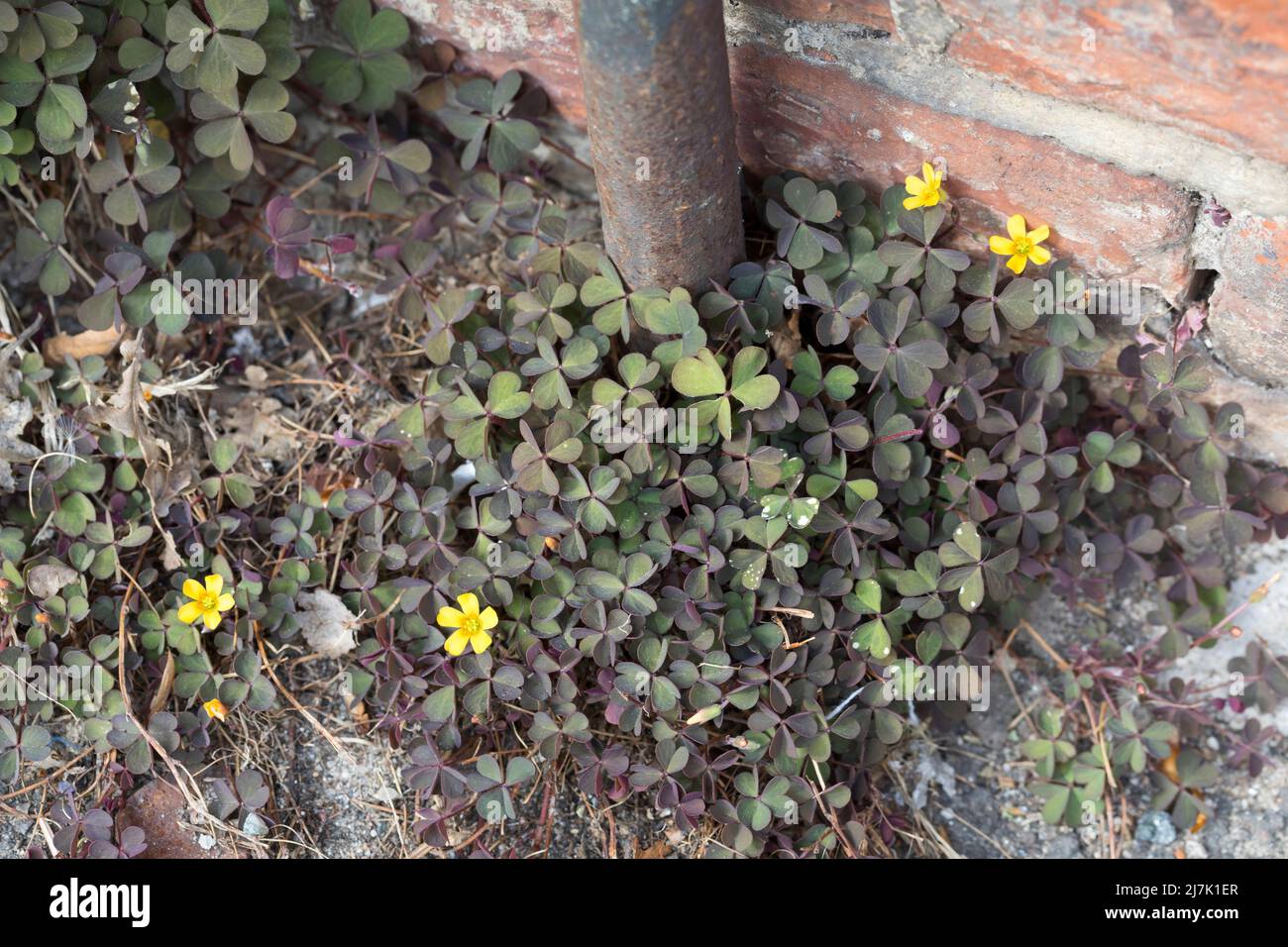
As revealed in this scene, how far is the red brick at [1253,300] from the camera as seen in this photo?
2.38 metres

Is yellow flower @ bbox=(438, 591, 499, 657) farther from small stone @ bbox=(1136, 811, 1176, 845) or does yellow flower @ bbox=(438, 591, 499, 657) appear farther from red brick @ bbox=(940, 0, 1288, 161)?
small stone @ bbox=(1136, 811, 1176, 845)

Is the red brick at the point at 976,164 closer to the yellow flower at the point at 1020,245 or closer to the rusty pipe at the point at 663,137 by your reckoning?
the yellow flower at the point at 1020,245

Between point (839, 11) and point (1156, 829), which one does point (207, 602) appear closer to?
point (839, 11)

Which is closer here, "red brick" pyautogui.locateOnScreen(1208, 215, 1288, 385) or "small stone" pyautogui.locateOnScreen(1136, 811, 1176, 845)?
"red brick" pyautogui.locateOnScreen(1208, 215, 1288, 385)

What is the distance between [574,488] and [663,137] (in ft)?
2.69

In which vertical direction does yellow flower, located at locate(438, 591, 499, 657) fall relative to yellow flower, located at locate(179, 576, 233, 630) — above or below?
above

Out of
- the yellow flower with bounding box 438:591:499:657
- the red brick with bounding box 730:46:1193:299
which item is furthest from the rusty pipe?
the yellow flower with bounding box 438:591:499:657

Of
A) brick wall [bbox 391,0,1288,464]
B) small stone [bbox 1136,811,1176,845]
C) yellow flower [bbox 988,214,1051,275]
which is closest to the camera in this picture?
brick wall [bbox 391,0,1288,464]

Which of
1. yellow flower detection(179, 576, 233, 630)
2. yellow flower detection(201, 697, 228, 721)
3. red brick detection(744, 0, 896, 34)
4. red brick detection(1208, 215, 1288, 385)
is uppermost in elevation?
red brick detection(744, 0, 896, 34)

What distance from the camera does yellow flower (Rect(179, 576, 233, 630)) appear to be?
8.68 ft

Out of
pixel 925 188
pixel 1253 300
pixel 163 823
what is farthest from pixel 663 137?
pixel 163 823

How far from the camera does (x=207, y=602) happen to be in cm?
271

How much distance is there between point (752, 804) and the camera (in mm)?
2568
